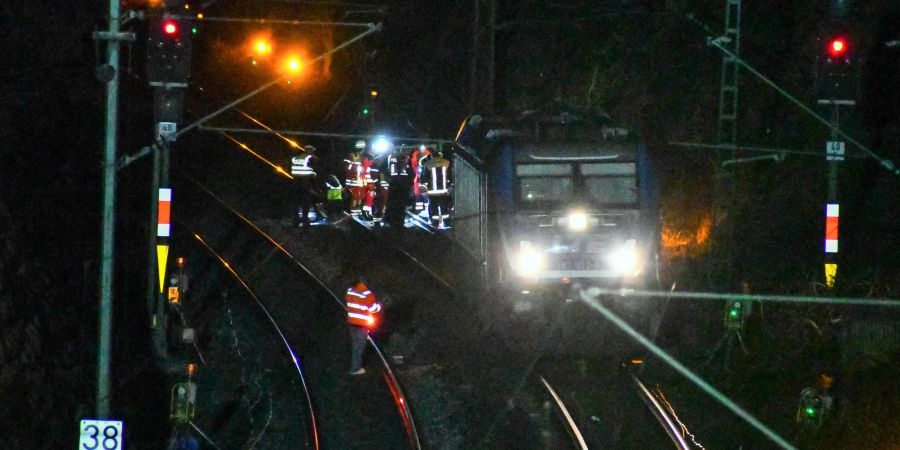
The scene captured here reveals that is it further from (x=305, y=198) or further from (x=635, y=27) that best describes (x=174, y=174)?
(x=635, y=27)

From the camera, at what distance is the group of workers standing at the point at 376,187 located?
29578mm

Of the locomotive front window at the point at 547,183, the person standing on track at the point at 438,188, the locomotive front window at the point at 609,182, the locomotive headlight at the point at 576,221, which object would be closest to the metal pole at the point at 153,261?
the locomotive front window at the point at 547,183

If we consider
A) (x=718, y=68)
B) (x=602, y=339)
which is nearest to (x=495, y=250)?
(x=602, y=339)

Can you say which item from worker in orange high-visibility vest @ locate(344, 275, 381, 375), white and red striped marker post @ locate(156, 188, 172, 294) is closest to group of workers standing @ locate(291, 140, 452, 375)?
white and red striped marker post @ locate(156, 188, 172, 294)

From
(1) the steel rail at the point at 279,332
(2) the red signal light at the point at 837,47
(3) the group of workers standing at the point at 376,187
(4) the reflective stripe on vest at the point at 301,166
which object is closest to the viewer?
(2) the red signal light at the point at 837,47

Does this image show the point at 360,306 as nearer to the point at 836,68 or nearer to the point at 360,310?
the point at 360,310

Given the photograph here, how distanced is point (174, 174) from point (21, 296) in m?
18.3

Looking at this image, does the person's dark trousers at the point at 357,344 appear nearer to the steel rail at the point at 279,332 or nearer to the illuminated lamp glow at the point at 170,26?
the steel rail at the point at 279,332

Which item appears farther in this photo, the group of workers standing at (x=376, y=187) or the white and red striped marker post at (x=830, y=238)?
the group of workers standing at (x=376, y=187)

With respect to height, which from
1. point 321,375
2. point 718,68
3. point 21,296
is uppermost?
point 718,68

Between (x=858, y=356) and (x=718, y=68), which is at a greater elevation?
(x=718, y=68)

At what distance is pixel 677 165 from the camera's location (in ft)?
81.7

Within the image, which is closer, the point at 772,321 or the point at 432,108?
the point at 772,321

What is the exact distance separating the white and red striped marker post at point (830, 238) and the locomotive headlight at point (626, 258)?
9.92ft
